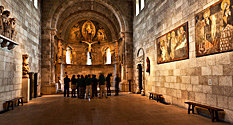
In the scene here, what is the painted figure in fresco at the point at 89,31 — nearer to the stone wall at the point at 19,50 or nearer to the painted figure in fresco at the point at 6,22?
the stone wall at the point at 19,50

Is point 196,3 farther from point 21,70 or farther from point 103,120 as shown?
point 21,70

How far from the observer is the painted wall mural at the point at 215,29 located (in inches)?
195

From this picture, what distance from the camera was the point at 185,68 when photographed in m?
7.17

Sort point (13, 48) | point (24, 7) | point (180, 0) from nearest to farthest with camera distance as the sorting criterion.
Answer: point (180, 0) → point (13, 48) → point (24, 7)

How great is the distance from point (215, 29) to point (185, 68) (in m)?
2.17

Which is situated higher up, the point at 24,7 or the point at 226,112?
the point at 24,7

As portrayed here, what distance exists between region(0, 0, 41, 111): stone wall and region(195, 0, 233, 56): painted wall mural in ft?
25.7

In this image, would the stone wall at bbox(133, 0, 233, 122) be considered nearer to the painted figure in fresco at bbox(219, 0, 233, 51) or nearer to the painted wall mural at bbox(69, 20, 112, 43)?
the painted figure in fresco at bbox(219, 0, 233, 51)

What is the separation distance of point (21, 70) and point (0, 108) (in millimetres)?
2723

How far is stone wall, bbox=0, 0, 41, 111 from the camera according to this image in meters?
7.28

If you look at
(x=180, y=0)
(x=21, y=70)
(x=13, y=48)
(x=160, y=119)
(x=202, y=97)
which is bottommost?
(x=160, y=119)

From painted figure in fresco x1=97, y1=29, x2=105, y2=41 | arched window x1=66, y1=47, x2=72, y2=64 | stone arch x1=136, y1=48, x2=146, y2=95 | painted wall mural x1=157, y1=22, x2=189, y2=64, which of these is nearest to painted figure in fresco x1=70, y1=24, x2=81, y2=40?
arched window x1=66, y1=47, x2=72, y2=64

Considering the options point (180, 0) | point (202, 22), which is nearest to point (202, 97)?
point (202, 22)

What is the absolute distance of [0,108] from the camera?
22.7 ft
